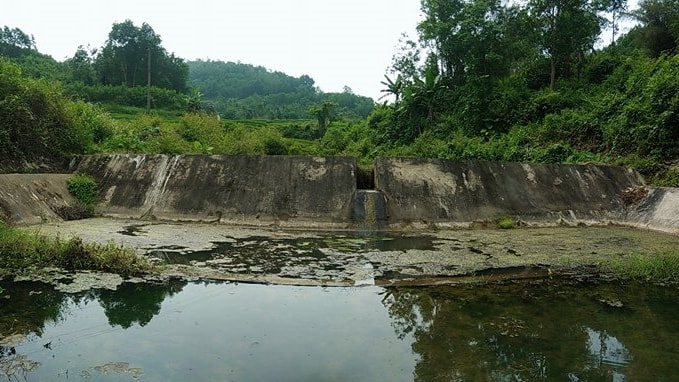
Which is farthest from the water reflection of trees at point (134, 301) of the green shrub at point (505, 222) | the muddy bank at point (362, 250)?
the green shrub at point (505, 222)

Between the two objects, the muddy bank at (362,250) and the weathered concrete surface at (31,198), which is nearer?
the muddy bank at (362,250)

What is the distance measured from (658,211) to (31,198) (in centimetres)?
1182

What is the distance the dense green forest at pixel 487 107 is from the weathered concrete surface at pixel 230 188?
2.13 meters

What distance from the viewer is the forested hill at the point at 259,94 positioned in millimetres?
47281

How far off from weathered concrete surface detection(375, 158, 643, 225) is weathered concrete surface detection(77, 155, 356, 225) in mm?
1062

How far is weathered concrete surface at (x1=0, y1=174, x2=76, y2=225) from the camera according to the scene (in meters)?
7.64

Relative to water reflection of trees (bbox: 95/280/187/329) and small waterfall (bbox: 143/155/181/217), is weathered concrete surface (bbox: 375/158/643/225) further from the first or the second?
water reflection of trees (bbox: 95/280/187/329)

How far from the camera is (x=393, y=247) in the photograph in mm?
6984

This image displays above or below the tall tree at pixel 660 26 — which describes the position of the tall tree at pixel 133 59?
above

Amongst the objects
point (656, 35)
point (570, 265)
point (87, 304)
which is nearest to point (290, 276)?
point (87, 304)

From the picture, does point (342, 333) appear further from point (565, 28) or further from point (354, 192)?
point (565, 28)

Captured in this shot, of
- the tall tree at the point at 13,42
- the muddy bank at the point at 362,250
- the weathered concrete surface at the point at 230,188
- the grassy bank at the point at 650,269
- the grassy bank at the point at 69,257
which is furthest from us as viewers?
the tall tree at the point at 13,42

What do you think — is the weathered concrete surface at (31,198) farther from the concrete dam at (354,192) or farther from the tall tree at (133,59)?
the tall tree at (133,59)

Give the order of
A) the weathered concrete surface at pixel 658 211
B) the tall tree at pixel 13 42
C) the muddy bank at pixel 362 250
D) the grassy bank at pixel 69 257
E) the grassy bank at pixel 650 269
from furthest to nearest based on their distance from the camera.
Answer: the tall tree at pixel 13 42 < the weathered concrete surface at pixel 658 211 < the muddy bank at pixel 362 250 < the grassy bank at pixel 650 269 < the grassy bank at pixel 69 257
